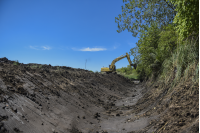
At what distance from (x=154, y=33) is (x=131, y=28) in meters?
2.45

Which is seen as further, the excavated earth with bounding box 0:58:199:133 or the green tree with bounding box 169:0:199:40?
the green tree with bounding box 169:0:199:40

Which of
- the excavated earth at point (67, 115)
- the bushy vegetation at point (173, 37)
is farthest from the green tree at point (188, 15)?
the excavated earth at point (67, 115)

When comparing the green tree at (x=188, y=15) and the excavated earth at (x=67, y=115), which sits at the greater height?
the green tree at (x=188, y=15)

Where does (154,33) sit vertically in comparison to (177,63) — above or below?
above

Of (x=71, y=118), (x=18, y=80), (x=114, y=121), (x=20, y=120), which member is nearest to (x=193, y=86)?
(x=114, y=121)

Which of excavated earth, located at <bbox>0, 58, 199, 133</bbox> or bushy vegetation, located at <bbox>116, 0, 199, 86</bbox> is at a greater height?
bushy vegetation, located at <bbox>116, 0, 199, 86</bbox>

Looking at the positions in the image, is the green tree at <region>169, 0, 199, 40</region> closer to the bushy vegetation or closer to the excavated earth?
the bushy vegetation

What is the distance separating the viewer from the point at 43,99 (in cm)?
618

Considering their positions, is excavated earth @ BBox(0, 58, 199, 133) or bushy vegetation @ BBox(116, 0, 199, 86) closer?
excavated earth @ BBox(0, 58, 199, 133)

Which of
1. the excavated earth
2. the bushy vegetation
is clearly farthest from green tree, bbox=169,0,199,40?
the excavated earth

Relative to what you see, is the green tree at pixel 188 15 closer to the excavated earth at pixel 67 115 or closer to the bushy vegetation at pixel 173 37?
the bushy vegetation at pixel 173 37

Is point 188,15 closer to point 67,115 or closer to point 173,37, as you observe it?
point 173,37

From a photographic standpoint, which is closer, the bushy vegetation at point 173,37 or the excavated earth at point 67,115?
the excavated earth at point 67,115

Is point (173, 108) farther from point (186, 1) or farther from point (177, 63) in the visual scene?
point (186, 1)
